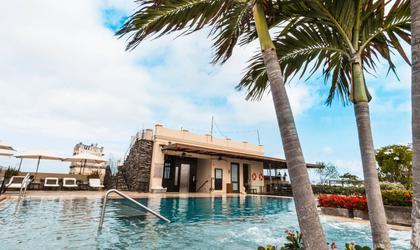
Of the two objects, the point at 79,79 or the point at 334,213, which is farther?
the point at 79,79

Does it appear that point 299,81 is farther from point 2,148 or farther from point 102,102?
point 102,102

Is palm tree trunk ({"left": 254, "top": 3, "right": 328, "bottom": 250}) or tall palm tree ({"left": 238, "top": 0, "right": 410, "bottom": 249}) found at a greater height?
tall palm tree ({"left": 238, "top": 0, "right": 410, "bottom": 249})

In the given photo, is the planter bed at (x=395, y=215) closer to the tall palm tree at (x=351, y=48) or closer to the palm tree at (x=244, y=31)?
the tall palm tree at (x=351, y=48)

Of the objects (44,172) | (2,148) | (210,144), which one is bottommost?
(44,172)

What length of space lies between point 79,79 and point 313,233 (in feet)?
50.3

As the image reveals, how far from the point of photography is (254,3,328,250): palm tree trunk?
169 centimetres

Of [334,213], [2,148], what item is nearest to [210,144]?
[334,213]

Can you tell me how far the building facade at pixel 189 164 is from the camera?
1856 centimetres

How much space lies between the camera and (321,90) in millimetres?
3936

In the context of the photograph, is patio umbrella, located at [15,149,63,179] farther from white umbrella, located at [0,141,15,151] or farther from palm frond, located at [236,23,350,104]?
palm frond, located at [236,23,350,104]

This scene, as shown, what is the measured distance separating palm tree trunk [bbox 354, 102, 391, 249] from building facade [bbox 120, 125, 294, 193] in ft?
50.2

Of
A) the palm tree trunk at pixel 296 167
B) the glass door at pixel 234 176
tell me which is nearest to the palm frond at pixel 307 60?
the palm tree trunk at pixel 296 167

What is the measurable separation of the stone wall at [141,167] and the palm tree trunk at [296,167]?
17829 millimetres

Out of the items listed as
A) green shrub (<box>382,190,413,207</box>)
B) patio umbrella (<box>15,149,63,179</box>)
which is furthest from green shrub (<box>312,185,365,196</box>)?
patio umbrella (<box>15,149,63,179</box>)
